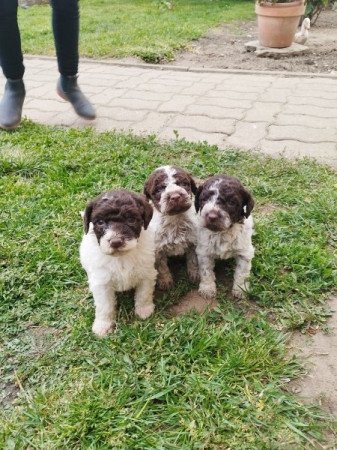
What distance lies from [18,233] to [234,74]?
4.88m

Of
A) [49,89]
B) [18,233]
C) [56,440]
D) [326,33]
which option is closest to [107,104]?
[49,89]

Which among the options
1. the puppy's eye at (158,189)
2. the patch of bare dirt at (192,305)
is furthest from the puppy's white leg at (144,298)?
the puppy's eye at (158,189)

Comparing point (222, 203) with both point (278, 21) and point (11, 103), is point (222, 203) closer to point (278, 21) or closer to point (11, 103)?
point (11, 103)

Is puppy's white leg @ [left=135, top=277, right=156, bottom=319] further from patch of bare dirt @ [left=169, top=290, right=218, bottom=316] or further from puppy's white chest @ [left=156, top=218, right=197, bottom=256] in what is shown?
puppy's white chest @ [left=156, top=218, right=197, bottom=256]

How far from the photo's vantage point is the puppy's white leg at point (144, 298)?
9.08ft

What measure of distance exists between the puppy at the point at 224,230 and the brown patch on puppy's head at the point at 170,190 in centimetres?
10

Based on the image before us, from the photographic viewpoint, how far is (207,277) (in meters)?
2.93

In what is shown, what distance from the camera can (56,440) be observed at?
6.78 feet

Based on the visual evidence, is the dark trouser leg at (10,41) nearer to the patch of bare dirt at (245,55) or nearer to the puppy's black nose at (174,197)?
the puppy's black nose at (174,197)

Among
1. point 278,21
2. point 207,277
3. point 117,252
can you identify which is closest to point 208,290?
point 207,277

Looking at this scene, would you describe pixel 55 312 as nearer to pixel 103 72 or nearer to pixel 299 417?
pixel 299 417

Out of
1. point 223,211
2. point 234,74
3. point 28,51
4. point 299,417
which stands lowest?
point 28,51

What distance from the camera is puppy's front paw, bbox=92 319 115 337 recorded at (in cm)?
266

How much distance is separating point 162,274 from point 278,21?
691 centimetres
